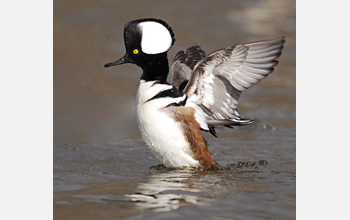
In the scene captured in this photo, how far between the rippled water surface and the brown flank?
17 cm

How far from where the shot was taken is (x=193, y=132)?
5527 mm

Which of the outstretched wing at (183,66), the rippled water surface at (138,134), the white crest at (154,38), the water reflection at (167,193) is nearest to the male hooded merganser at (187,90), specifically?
the white crest at (154,38)

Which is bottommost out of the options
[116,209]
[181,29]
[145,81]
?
[116,209]

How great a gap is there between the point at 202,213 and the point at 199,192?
538mm

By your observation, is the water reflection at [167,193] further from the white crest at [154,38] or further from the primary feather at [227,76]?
the white crest at [154,38]

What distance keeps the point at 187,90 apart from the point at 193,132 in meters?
0.45

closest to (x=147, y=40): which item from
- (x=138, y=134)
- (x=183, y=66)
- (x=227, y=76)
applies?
(x=227, y=76)

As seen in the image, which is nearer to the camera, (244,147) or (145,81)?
(145,81)

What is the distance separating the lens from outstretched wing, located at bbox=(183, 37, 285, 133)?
17.3 feet

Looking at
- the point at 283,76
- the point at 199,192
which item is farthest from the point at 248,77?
the point at 283,76

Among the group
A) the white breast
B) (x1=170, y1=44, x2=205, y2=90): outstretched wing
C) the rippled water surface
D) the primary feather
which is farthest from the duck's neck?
the rippled water surface

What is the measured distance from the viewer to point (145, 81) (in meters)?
5.68

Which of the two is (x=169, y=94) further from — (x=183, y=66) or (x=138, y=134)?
(x=138, y=134)

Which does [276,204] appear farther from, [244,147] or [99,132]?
[99,132]
